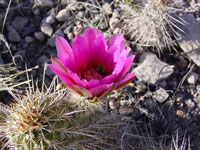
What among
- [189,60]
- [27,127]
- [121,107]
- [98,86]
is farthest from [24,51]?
[189,60]

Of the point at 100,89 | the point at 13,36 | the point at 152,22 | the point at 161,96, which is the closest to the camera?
the point at 100,89

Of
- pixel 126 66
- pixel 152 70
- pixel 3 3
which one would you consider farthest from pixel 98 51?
pixel 3 3

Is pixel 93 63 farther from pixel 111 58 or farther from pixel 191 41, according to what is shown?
pixel 191 41

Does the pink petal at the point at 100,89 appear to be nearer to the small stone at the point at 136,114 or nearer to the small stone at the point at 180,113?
the small stone at the point at 136,114

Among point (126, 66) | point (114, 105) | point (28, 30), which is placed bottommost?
point (114, 105)

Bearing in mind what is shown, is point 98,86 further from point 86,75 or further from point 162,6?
point 162,6

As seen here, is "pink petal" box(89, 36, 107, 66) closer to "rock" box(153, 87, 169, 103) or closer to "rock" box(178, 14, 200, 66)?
"rock" box(153, 87, 169, 103)

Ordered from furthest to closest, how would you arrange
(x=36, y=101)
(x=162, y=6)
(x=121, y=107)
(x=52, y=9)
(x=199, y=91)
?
(x=52, y=9) → (x=199, y=91) → (x=121, y=107) → (x=162, y=6) → (x=36, y=101)
